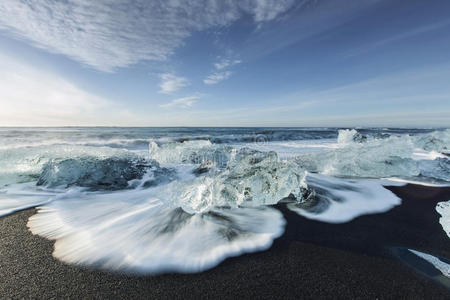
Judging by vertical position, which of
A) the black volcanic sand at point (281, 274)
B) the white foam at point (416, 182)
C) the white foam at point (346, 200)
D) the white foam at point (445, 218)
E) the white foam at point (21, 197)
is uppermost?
Answer: the white foam at point (445, 218)

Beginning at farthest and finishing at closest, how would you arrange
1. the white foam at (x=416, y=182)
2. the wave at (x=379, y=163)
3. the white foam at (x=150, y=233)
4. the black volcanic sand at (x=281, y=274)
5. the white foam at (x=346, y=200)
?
the wave at (x=379, y=163), the white foam at (x=416, y=182), the white foam at (x=346, y=200), the white foam at (x=150, y=233), the black volcanic sand at (x=281, y=274)

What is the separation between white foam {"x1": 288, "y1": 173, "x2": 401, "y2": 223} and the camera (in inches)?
91.9

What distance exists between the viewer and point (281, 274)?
1355mm

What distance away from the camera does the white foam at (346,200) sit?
2334 mm

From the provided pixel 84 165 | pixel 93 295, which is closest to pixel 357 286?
pixel 93 295

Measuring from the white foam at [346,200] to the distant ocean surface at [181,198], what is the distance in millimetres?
14

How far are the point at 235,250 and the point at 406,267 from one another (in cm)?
122

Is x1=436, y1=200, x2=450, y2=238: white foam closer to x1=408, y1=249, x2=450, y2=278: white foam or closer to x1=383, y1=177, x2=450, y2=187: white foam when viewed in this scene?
x1=408, y1=249, x2=450, y2=278: white foam

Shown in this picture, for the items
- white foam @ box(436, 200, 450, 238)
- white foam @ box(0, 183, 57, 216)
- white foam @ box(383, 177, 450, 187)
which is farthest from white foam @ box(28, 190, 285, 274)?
white foam @ box(383, 177, 450, 187)

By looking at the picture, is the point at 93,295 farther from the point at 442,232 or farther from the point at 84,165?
the point at 84,165

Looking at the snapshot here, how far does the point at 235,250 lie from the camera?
1.62 metres

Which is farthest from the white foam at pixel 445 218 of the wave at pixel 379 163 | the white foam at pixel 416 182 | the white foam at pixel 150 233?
the wave at pixel 379 163

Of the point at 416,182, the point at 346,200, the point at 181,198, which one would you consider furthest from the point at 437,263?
the point at 416,182

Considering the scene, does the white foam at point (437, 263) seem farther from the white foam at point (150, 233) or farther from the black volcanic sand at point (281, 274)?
the white foam at point (150, 233)
